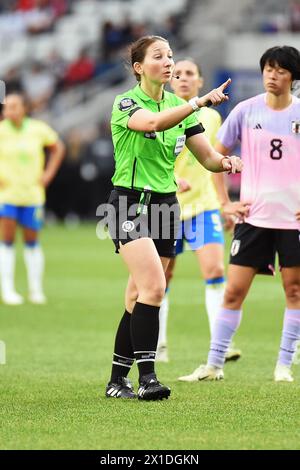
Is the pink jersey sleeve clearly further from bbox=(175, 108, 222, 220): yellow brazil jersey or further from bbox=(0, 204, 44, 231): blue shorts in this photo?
bbox=(0, 204, 44, 231): blue shorts

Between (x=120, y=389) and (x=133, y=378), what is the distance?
1.16 meters

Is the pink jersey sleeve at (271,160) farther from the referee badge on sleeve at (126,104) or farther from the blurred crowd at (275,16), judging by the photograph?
the blurred crowd at (275,16)

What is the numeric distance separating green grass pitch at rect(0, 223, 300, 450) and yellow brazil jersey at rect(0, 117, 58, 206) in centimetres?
156

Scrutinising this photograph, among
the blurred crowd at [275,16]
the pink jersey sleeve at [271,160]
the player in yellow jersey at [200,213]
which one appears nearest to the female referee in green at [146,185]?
the pink jersey sleeve at [271,160]

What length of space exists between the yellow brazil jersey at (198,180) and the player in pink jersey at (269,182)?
1428 mm

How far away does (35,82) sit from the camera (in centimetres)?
2908

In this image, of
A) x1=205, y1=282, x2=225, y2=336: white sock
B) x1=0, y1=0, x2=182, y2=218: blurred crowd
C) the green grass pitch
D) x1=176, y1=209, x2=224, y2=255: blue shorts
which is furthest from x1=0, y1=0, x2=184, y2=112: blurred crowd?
x1=205, y1=282, x2=225, y2=336: white sock

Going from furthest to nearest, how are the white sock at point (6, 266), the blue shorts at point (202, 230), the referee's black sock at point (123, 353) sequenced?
the white sock at point (6, 266)
the blue shorts at point (202, 230)
the referee's black sock at point (123, 353)

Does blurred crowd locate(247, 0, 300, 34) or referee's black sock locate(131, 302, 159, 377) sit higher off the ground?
blurred crowd locate(247, 0, 300, 34)

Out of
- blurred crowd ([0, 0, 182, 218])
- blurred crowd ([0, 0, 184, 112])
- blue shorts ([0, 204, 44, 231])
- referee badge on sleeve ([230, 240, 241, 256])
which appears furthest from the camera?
blurred crowd ([0, 0, 184, 112])

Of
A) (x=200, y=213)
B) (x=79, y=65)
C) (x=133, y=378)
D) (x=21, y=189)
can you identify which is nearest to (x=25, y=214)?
(x=21, y=189)

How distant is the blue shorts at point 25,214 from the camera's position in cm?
1390

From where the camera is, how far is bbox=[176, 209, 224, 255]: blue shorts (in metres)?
9.05
